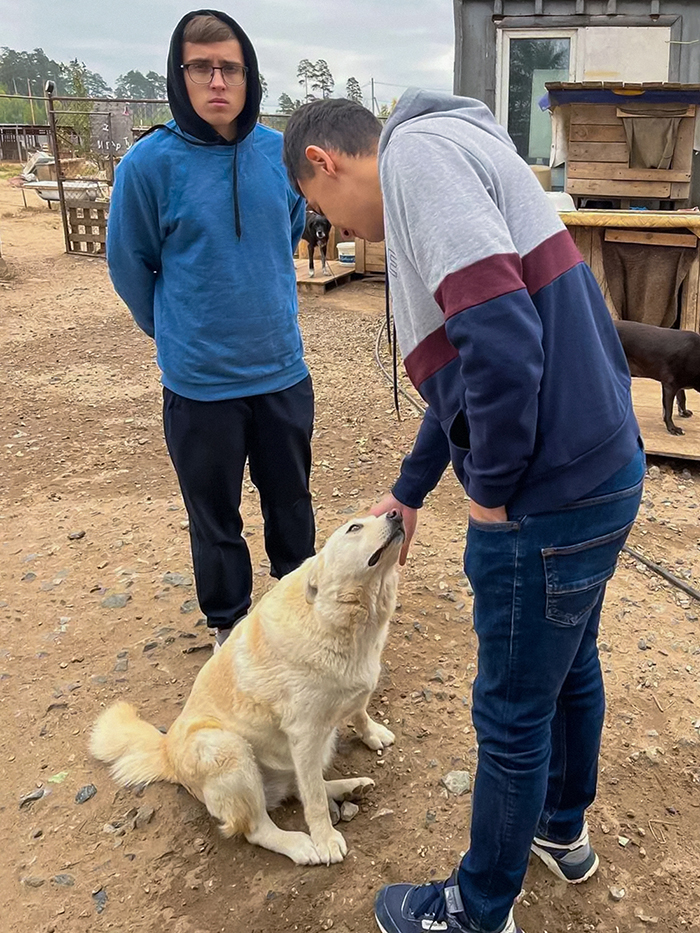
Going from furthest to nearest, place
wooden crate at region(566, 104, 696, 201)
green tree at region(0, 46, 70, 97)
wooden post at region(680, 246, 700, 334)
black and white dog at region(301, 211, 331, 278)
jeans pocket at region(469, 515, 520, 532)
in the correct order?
green tree at region(0, 46, 70, 97), black and white dog at region(301, 211, 331, 278), wooden crate at region(566, 104, 696, 201), wooden post at region(680, 246, 700, 334), jeans pocket at region(469, 515, 520, 532)

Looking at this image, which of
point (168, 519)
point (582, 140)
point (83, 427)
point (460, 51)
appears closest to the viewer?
point (168, 519)

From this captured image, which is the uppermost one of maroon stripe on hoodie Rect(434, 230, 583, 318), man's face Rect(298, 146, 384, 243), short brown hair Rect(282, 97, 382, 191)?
short brown hair Rect(282, 97, 382, 191)

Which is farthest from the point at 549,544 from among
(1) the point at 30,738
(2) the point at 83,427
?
(2) the point at 83,427

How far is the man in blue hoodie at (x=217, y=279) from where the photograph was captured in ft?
8.41

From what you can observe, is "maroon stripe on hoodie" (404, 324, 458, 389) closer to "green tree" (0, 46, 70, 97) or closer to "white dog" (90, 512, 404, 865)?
"white dog" (90, 512, 404, 865)

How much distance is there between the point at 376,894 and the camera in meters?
2.13

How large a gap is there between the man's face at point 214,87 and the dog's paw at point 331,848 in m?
2.37

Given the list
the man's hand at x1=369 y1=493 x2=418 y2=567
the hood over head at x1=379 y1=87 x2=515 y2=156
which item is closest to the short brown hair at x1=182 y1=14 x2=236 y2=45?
the hood over head at x1=379 y1=87 x2=515 y2=156

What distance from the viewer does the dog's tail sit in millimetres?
2463

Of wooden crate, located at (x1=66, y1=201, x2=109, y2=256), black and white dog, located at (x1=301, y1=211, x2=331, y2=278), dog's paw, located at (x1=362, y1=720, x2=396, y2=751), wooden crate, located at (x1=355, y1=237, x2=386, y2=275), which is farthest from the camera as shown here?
wooden crate, located at (x1=66, y1=201, x2=109, y2=256)

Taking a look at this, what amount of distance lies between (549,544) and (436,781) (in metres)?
1.42

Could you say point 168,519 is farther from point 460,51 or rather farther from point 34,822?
point 460,51

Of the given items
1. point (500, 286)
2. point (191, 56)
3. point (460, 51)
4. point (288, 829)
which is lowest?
point (288, 829)

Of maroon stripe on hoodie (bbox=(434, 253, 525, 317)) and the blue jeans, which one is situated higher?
maroon stripe on hoodie (bbox=(434, 253, 525, 317))
